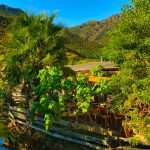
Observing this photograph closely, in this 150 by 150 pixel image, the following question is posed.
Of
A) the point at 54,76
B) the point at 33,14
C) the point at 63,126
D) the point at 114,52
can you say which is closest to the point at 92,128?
the point at 63,126

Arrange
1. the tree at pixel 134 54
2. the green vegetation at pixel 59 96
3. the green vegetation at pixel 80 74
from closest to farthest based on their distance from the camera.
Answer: the tree at pixel 134 54 → the green vegetation at pixel 80 74 → the green vegetation at pixel 59 96

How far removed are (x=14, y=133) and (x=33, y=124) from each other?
2608mm

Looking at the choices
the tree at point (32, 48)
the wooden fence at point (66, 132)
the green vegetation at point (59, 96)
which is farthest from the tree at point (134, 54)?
the tree at point (32, 48)

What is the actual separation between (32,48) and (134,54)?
1101 cm

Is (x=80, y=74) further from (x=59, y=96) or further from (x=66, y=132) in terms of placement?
(x=66, y=132)

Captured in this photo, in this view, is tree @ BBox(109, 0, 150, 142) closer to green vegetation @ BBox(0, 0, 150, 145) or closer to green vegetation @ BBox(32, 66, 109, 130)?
green vegetation @ BBox(0, 0, 150, 145)

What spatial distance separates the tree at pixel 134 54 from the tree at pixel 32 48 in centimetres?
853

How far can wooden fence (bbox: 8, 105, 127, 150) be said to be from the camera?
74.0 feet

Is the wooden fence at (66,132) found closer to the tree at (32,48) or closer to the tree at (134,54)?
the tree at (32,48)

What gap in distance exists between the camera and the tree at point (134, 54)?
60.4 ft

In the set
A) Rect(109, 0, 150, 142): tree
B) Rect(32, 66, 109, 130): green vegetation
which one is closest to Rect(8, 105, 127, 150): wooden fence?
Rect(32, 66, 109, 130): green vegetation

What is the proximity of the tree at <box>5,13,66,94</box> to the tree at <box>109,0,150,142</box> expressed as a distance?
28.0ft

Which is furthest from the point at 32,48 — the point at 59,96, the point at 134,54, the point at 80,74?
the point at 134,54

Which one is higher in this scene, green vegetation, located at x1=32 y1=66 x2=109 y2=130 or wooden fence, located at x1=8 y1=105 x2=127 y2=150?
green vegetation, located at x1=32 y1=66 x2=109 y2=130
